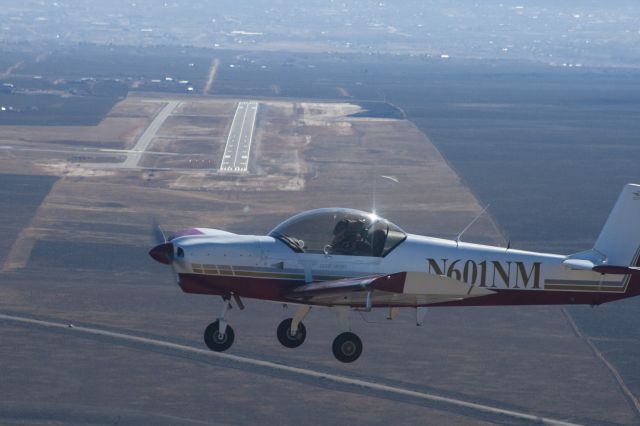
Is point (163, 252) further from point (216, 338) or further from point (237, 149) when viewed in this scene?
point (237, 149)

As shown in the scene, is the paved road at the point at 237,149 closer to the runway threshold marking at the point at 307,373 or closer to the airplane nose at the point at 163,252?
the runway threshold marking at the point at 307,373

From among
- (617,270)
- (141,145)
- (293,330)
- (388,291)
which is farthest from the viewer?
(141,145)

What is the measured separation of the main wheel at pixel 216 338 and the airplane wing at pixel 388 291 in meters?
2.11

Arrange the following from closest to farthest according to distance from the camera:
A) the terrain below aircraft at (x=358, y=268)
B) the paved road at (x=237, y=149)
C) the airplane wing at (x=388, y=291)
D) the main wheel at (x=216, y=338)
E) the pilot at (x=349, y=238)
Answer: the airplane wing at (x=388, y=291), the terrain below aircraft at (x=358, y=268), the pilot at (x=349, y=238), the main wheel at (x=216, y=338), the paved road at (x=237, y=149)

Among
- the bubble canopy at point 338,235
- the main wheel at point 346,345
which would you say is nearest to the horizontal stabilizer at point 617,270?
the bubble canopy at point 338,235

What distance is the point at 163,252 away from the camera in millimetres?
34875

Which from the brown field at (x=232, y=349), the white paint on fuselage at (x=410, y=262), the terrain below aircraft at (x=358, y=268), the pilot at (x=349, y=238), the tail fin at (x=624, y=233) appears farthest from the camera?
the brown field at (x=232, y=349)

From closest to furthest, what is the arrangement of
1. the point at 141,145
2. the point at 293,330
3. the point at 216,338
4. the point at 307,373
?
the point at 216,338 < the point at 293,330 < the point at 307,373 < the point at 141,145

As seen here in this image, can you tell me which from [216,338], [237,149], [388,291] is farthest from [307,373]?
[237,149]

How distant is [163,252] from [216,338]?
2.89 m

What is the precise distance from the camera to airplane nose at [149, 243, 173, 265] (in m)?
34.8

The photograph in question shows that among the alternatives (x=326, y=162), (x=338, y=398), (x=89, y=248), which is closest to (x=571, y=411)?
(x=338, y=398)

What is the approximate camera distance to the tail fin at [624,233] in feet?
121

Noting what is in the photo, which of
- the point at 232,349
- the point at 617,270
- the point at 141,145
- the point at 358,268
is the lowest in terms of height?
the point at 232,349
